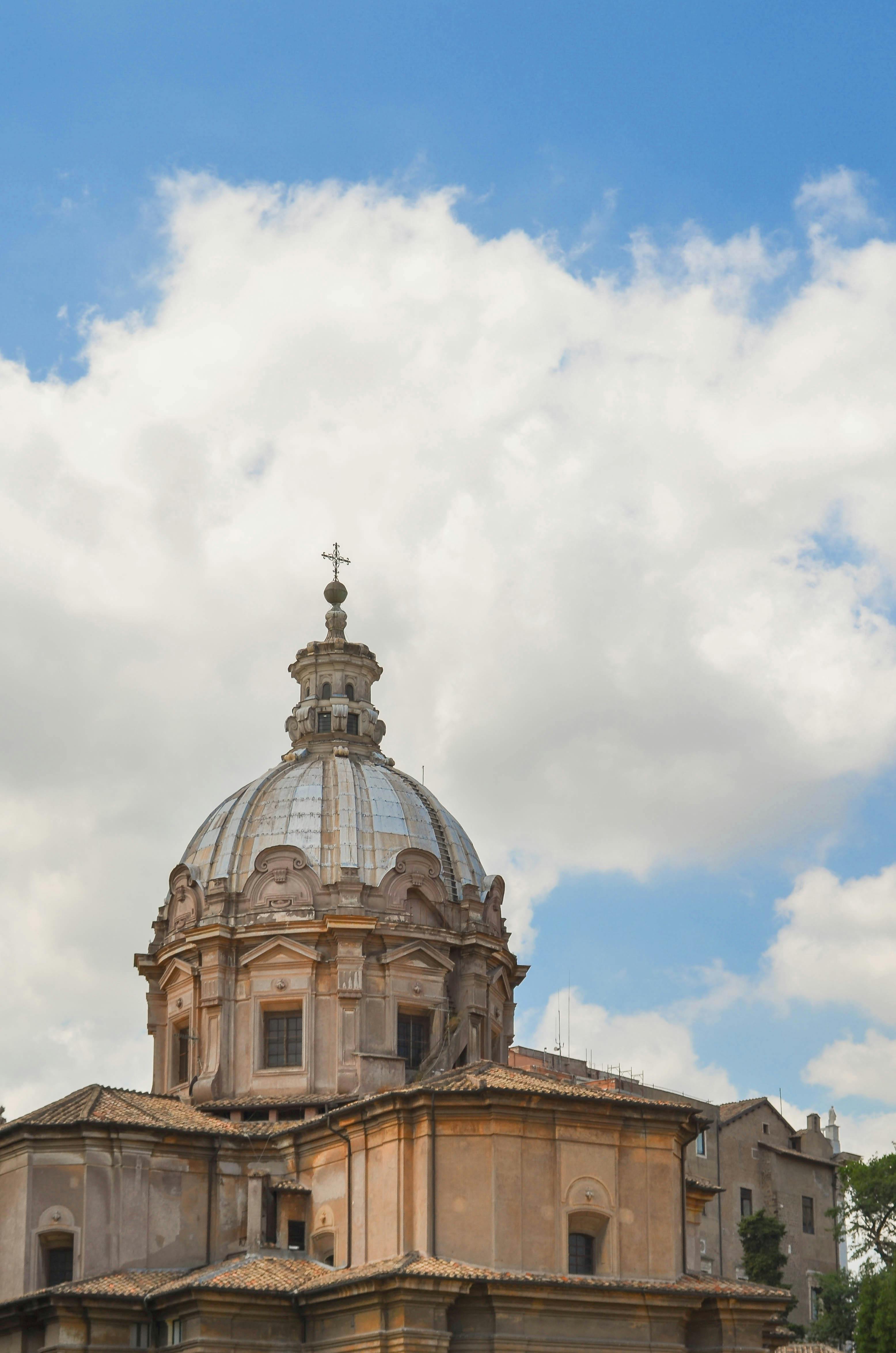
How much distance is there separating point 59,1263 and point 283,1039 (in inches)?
331

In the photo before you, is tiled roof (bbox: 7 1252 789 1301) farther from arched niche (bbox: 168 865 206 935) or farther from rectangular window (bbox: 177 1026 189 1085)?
arched niche (bbox: 168 865 206 935)

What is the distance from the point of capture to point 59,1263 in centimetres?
4281

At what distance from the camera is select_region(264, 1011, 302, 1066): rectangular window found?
48375 millimetres

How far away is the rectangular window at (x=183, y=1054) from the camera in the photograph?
50.1m

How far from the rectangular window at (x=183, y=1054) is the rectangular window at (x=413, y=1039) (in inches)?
222

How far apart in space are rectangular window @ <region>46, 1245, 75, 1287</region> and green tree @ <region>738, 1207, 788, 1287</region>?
101ft

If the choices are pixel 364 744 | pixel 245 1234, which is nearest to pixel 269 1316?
pixel 245 1234

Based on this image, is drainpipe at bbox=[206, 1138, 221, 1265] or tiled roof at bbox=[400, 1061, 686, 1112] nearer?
tiled roof at bbox=[400, 1061, 686, 1112]

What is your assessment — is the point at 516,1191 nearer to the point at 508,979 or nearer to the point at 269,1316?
the point at 269,1316

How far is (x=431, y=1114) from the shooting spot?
40125mm

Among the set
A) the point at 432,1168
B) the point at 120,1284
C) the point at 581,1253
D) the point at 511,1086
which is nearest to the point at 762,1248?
the point at 581,1253

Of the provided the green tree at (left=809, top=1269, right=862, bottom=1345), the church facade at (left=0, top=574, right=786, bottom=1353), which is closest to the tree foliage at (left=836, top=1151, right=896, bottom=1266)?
the green tree at (left=809, top=1269, right=862, bottom=1345)

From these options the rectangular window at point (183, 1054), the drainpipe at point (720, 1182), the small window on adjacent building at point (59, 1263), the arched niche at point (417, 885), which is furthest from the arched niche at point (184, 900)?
the drainpipe at point (720, 1182)

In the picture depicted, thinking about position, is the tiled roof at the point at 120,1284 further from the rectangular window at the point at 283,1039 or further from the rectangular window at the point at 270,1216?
the rectangular window at the point at 283,1039
